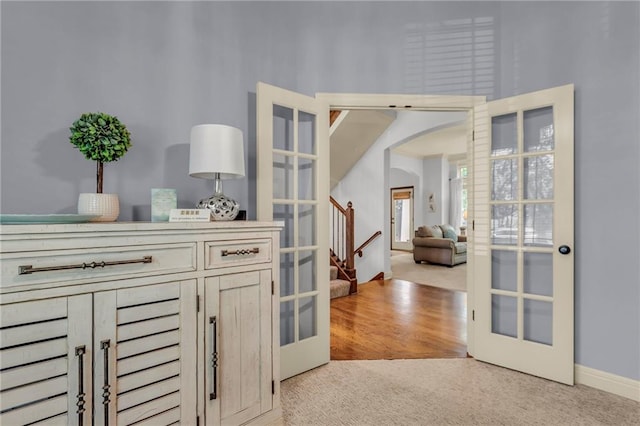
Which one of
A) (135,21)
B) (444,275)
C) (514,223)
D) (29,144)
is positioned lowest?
(444,275)

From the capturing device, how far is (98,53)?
1733 millimetres

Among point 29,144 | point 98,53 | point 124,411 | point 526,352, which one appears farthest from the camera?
point 526,352

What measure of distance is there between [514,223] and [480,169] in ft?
1.65

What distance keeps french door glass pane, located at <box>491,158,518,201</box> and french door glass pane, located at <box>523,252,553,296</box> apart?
18.8 inches

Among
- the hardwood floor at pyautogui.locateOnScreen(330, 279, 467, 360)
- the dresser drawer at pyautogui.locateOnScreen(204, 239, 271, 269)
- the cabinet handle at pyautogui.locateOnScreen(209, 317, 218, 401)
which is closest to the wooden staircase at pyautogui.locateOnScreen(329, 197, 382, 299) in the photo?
the hardwood floor at pyautogui.locateOnScreen(330, 279, 467, 360)

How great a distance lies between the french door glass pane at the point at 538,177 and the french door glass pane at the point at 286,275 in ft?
6.20

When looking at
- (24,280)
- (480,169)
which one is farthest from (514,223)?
(24,280)

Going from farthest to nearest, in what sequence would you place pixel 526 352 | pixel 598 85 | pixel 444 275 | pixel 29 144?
pixel 444 275
pixel 526 352
pixel 598 85
pixel 29 144

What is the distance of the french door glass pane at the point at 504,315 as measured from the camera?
2.41 metres

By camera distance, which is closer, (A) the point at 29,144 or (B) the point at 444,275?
(A) the point at 29,144

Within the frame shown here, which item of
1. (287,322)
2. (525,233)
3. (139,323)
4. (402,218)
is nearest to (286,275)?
(287,322)

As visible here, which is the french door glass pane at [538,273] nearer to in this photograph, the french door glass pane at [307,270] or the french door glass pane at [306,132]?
the french door glass pane at [307,270]

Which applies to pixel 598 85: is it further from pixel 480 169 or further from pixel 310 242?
pixel 310 242

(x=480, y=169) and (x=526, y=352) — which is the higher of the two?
(x=480, y=169)
